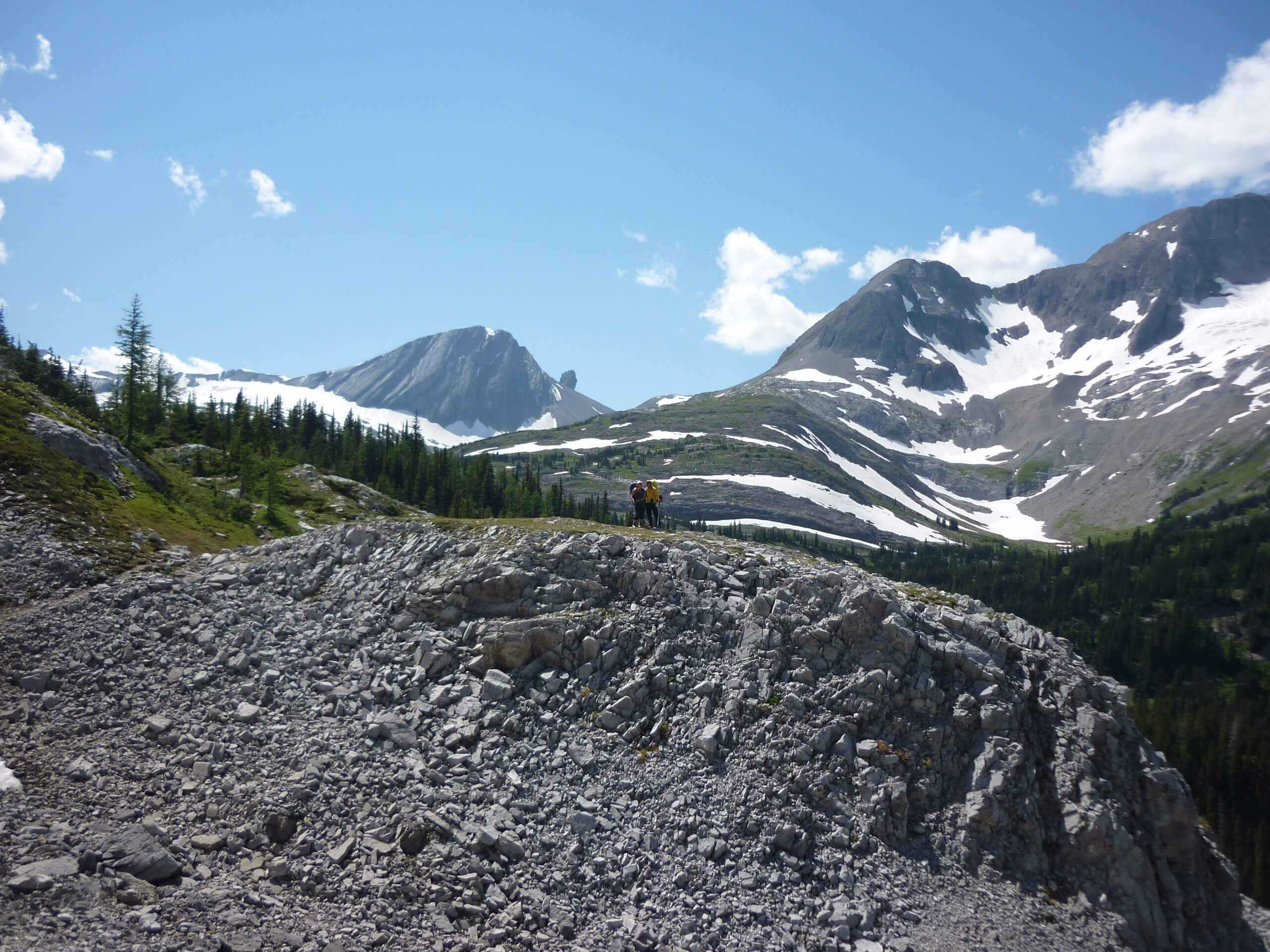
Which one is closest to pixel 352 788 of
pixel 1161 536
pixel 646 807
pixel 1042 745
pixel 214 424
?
pixel 646 807

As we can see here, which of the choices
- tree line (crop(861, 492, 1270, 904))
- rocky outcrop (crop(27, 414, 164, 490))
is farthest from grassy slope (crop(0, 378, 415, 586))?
tree line (crop(861, 492, 1270, 904))

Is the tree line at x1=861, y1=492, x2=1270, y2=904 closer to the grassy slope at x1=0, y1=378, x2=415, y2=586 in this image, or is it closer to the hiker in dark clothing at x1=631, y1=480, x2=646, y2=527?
the hiker in dark clothing at x1=631, y1=480, x2=646, y2=527

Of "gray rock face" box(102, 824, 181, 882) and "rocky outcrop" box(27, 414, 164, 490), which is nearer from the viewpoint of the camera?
"gray rock face" box(102, 824, 181, 882)

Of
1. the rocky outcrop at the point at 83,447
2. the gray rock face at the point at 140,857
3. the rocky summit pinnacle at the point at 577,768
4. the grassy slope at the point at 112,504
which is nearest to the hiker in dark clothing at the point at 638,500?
the rocky summit pinnacle at the point at 577,768

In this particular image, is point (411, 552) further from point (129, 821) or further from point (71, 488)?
point (71, 488)

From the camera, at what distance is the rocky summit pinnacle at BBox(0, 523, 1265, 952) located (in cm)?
1920

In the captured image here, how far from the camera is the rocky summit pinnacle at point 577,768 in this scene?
19.2 metres

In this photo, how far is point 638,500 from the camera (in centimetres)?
4109

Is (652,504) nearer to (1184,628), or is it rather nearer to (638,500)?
(638,500)

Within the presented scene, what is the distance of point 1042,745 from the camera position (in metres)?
26.8

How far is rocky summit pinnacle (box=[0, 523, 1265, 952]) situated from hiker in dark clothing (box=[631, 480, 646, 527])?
8.26 metres

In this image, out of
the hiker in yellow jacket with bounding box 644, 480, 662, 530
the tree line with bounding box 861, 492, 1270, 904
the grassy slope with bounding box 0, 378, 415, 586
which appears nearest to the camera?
the grassy slope with bounding box 0, 378, 415, 586

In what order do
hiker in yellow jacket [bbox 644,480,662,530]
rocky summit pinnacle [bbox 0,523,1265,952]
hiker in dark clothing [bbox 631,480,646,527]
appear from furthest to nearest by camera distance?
hiker in dark clothing [bbox 631,480,646,527] < hiker in yellow jacket [bbox 644,480,662,530] < rocky summit pinnacle [bbox 0,523,1265,952]

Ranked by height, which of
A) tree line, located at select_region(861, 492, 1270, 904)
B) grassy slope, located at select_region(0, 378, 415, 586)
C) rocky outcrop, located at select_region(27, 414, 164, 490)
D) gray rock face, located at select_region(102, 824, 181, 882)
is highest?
rocky outcrop, located at select_region(27, 414, 164, 490)
